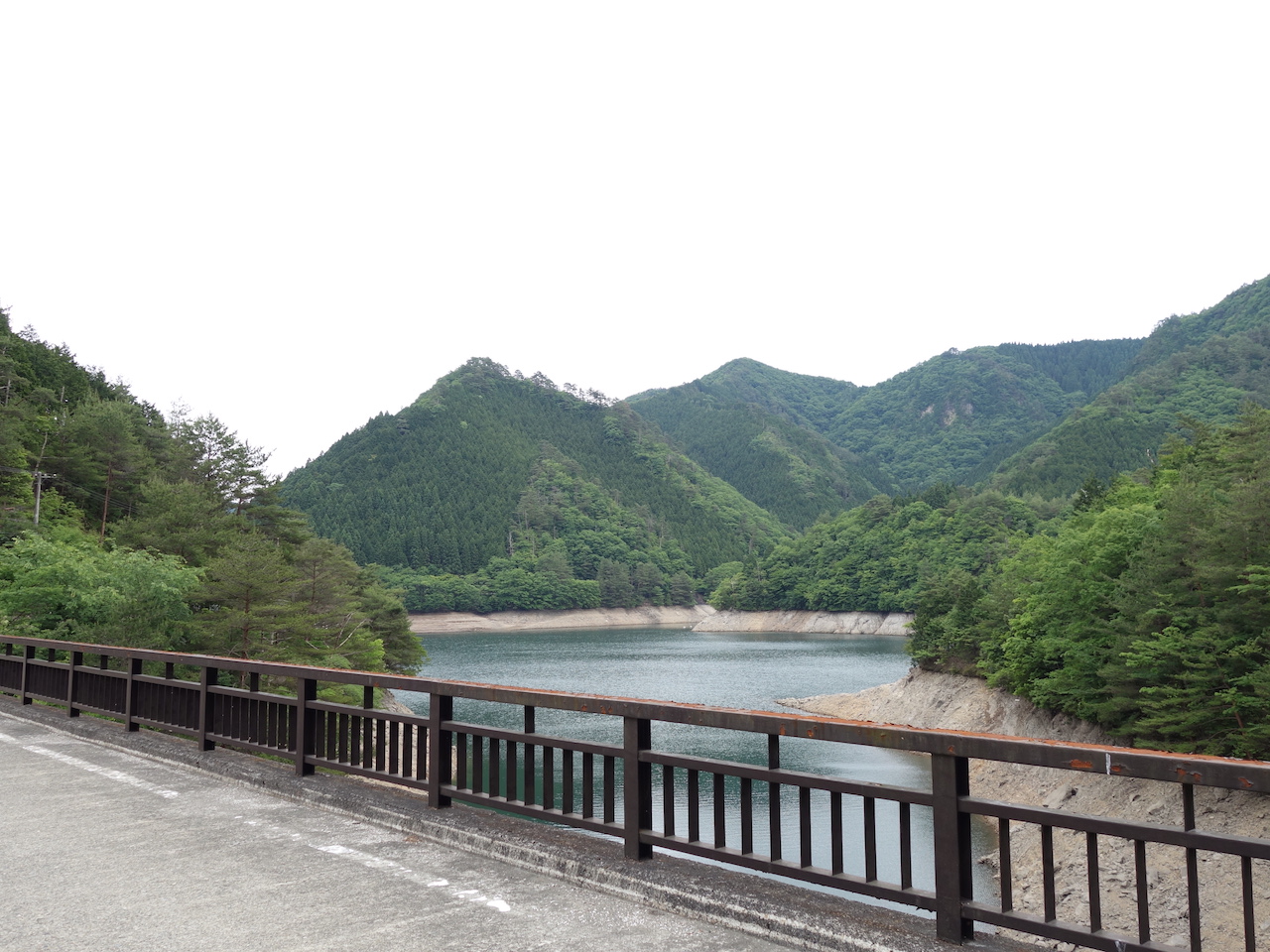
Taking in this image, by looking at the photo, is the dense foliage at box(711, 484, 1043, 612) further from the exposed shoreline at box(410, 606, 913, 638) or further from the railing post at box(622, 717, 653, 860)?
the railing post at box(622, 717, 653, 860)

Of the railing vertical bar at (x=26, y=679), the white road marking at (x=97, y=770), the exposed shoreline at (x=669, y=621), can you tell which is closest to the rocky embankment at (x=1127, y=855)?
the white road marking at (x=97, y=770)

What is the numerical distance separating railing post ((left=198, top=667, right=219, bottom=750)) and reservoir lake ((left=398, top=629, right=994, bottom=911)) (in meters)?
11.8

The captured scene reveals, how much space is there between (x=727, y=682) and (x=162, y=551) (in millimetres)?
33672

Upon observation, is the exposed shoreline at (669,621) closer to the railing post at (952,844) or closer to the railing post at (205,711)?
the railing post at (205,711)

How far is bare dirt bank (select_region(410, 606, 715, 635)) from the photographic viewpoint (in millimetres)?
133875

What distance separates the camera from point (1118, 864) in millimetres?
17719

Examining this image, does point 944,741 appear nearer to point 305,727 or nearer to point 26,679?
point 305,727

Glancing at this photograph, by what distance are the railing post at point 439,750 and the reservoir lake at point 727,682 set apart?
11941mm

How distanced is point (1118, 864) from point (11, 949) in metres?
18.7

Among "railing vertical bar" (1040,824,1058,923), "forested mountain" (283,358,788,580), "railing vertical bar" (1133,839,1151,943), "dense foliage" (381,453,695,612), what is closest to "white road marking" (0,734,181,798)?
"railing vertical bar" (1040,824,1058,923)

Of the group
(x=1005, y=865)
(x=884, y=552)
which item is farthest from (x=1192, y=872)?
(x=884, y=552)

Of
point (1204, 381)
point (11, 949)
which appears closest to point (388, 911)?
point (11, 949)

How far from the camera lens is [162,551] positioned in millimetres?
37625

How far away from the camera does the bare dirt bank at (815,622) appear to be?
4218 inches
